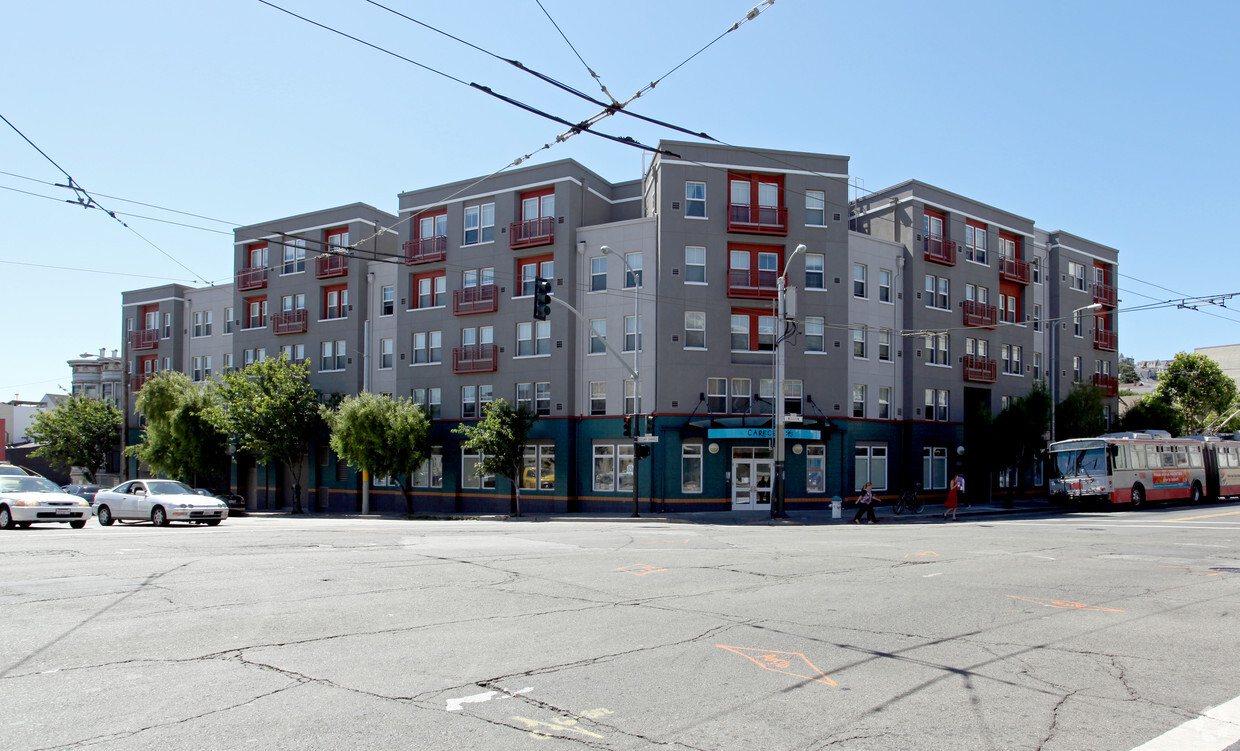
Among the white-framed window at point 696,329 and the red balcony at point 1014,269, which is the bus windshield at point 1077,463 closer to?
the red balcony at point 1014,269

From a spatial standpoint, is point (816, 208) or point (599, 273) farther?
point (599, 273)

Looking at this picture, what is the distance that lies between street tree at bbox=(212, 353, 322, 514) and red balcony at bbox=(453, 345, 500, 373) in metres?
8.58

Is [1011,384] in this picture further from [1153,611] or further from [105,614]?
[105,614]

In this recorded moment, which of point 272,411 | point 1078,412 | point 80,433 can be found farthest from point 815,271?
point 80,433

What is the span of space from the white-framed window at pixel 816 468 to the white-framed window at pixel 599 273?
463 inches

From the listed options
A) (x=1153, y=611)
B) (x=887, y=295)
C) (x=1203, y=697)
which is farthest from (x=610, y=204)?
(x=1203, y=697)

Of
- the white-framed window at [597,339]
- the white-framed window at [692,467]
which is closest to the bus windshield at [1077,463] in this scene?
the white-framed window at [692,467]

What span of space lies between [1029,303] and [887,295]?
498 inches

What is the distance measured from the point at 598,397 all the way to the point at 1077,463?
20798 millimetres

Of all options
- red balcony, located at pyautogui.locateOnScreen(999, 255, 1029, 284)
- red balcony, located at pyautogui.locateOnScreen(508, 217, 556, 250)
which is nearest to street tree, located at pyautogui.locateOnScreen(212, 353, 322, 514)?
red balcony, located at pyautogui.locateOnScreen(508, 217, 556, 250)

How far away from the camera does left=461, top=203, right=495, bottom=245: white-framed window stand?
40.9m

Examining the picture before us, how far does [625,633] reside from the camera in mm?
8625

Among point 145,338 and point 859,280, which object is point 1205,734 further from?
point 145,338

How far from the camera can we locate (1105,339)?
177ft
